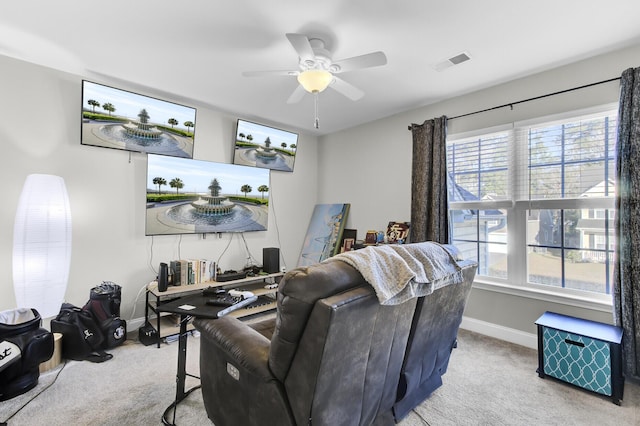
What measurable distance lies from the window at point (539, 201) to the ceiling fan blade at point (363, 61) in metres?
1.73

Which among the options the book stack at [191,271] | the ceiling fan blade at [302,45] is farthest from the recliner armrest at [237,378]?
the ceiling fan blade at [302,45]

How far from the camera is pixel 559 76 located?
2662 millimetres

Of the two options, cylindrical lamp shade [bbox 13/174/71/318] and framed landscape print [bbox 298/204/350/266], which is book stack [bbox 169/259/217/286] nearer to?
cylindrical lamp shade [bbox 13/174/71/318]

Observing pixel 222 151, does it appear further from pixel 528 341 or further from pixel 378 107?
pixel 528 341

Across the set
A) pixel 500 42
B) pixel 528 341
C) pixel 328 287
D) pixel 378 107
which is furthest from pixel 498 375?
pixel 378 107

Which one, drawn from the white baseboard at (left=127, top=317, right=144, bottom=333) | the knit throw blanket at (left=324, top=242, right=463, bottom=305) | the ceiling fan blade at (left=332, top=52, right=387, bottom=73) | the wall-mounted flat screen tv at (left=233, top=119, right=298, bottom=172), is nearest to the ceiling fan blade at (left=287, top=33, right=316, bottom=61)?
the ceiling fan blade at (left=332, top=52, right=387, bottom=73)

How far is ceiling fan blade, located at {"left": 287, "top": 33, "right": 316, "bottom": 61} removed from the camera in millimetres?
1822

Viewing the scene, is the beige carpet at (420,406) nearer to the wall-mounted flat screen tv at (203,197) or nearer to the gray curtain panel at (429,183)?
the gray curtain panel at (429,183)

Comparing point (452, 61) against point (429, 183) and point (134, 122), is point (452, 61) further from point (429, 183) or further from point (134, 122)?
point (134, 122)

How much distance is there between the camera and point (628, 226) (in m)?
2.22

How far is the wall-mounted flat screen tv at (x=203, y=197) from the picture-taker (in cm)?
326

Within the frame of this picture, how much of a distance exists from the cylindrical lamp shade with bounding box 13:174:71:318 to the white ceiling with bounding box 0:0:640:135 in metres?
1.15

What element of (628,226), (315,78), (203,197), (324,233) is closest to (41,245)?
(203,197)

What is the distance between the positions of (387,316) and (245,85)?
271cm
